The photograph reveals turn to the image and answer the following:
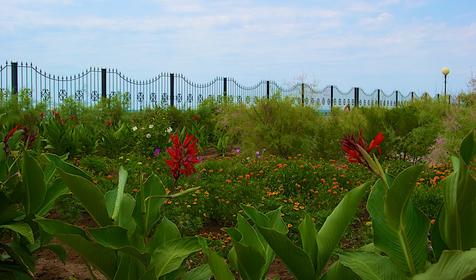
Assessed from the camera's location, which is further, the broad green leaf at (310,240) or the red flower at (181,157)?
the red flower at (181,157)

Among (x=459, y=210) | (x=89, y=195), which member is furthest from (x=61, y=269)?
(x=459, y=210)

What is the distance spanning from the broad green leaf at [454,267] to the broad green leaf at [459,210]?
0.52 ft

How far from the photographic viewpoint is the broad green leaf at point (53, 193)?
232 cm

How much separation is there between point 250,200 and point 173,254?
327cm

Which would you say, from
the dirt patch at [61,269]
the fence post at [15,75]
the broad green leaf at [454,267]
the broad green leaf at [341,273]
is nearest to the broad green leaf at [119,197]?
the broad green leaf at [341,273]

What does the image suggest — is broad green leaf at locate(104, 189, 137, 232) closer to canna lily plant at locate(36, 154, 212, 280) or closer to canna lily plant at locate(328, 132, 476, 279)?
canna lily plant at locate(36, 154, 212, 280)

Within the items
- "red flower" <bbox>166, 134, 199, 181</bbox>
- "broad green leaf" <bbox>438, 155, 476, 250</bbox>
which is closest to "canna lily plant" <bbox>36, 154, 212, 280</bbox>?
"broad green leaf" <bbox>438, 155, 476, 250</bbox>

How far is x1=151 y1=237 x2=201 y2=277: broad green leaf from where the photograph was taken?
5.65 feet

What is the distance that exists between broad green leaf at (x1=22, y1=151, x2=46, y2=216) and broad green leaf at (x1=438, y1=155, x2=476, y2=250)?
1.42 metres

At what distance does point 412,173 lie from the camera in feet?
4.18

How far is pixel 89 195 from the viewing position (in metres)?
1.67

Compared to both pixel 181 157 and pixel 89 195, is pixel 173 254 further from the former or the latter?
pixel 181 157

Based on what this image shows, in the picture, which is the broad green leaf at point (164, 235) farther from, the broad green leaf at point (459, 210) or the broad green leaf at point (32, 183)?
the broad green leaf at point (459, 210)

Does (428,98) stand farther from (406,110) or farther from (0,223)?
(0,223)
